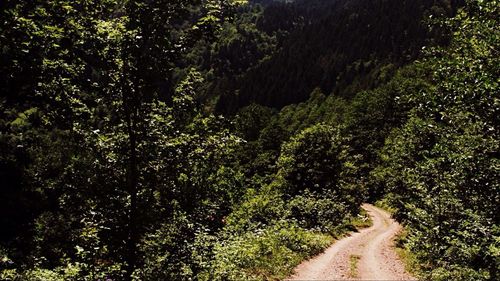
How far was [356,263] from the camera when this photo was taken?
24344mm

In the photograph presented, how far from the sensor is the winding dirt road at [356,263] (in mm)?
21156

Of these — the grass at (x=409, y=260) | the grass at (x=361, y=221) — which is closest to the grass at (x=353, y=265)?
the grass at (x=409, y=260)

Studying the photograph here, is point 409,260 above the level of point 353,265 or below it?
below

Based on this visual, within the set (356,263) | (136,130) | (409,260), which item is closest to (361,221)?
(409,260)

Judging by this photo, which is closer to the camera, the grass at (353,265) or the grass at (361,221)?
the grass at (353,265)

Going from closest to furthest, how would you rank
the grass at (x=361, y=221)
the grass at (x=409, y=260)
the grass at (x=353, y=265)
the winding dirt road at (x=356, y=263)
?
the winding dirt road at (x=356, y=263) < the grass at (x=353, y=265) < the grass at (x=409, y=260) < the grass at (x=361, y=221)

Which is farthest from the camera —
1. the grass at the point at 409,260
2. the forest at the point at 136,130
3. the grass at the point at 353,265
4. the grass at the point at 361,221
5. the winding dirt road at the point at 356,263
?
the grass at the point at 361,221

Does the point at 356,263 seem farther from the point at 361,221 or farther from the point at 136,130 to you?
the point at 361,221

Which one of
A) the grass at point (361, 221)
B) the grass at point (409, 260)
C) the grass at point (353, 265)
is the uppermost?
the grass at point (361, 221)

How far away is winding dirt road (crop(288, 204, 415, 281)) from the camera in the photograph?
833 inches

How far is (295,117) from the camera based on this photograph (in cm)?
13388

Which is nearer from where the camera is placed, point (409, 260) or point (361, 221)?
point (409, 260)

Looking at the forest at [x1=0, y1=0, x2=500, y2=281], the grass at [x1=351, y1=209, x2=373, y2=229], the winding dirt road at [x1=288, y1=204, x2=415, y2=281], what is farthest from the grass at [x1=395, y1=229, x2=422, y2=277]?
the grass at [x1=351, y1=209, x2=373, y2=229]

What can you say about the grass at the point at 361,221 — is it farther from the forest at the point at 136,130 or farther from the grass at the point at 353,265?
the forest at the point at 136,130
